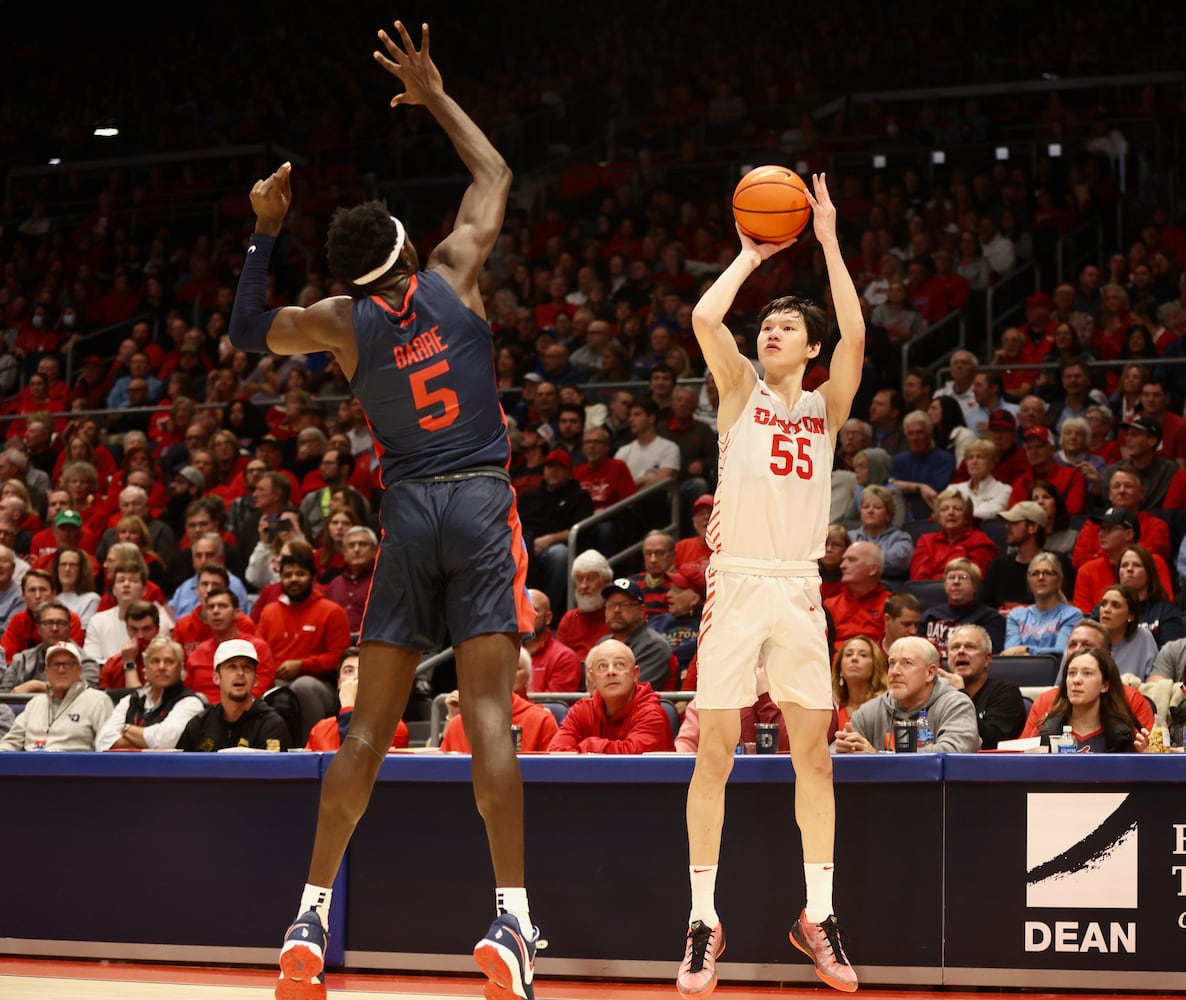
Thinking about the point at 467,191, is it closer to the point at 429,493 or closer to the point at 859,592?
the point at 429,493

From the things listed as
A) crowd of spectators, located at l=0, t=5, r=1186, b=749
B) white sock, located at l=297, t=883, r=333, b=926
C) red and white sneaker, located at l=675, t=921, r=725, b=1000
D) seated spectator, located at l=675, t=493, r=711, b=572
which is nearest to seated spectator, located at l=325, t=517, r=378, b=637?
crowd of spectators, located at l=0, t=5, r=1186, b=749

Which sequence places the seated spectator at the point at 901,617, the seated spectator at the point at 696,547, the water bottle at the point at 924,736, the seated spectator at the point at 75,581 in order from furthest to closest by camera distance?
the seated spectator at the point at 75,581 < the seated spectator at the point at 696,547 < the seated spectator at the point at 901,617 < the water bottle at the point at 924,736

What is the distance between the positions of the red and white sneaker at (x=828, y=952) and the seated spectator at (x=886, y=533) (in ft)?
15.9

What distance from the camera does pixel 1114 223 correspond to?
14414 mm

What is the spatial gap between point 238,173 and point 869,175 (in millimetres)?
7978

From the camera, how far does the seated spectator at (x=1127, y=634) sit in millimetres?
8336

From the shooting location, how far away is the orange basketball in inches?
213

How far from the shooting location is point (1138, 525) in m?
9.76

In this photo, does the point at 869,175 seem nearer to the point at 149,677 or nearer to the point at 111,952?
the point at 149,677

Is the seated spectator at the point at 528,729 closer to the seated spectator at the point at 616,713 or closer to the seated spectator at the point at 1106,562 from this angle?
the seated spectator at the point at 616,713

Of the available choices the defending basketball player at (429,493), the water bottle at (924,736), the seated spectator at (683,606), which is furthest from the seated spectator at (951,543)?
the defending basketball player at (429,493)

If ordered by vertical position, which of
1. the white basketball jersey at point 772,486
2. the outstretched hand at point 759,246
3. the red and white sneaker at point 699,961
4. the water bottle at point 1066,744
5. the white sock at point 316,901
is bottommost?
the red and white sneaker at point 699,961

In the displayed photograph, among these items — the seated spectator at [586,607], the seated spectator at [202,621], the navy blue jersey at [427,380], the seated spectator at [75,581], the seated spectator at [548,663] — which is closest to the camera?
the navy blue jersey at [427,380]

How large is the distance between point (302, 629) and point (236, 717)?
69.6 inches
